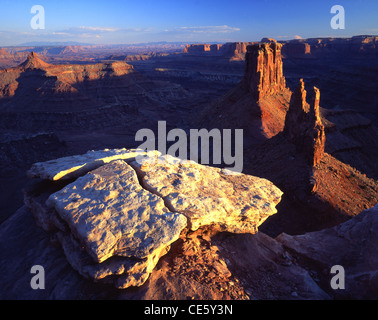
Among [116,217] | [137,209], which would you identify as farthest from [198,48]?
[116,217]

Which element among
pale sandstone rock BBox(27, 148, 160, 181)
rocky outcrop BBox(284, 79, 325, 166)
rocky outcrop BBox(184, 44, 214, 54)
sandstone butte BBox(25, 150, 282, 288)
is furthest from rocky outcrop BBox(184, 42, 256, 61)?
sandstone butte BBox(25, 150, 282, 288)

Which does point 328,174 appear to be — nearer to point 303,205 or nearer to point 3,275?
point 303,205

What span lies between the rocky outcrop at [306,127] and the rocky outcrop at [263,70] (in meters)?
13.3

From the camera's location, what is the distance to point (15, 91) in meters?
57.8

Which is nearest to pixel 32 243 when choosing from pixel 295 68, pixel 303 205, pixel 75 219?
pixel 75 219

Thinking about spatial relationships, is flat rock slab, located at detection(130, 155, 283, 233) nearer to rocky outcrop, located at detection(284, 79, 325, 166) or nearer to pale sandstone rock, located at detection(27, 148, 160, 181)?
pale sandstone rock, located at detection(27, 148, 160, 181)

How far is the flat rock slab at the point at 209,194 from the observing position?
6.18 metres

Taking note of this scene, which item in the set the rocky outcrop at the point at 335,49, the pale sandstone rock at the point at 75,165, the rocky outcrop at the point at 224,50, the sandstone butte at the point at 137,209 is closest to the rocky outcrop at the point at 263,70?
the pale sandstone rock at the point at 75,165

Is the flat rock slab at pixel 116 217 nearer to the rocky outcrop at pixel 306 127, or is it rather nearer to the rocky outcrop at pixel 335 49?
the rocky outcrop at pixel 306 127

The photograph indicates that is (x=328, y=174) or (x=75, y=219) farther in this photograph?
(x=328, y=174)

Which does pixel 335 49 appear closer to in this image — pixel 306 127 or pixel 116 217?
pixel 306 127

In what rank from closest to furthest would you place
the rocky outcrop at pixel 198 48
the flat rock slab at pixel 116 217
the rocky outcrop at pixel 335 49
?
the flat rock slab at pixel 116 217 → the rocky outcrop at pixel 335 49 → the rocky outcrop at pixel 198 48

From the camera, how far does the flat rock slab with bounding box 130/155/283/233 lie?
20.3 ft

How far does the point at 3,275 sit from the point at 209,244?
5479mm
